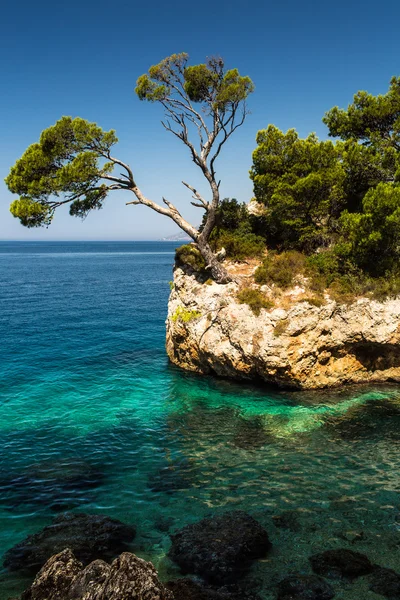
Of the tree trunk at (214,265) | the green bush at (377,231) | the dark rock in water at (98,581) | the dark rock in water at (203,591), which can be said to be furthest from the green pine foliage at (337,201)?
the dark rock in water at (98,581)

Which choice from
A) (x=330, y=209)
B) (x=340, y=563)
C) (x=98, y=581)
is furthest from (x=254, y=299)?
(x=98, y=581)

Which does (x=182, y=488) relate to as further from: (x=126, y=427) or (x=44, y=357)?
(x=44, y=357)

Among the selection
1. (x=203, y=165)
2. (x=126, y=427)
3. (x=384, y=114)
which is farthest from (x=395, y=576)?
(x=384, y=114)

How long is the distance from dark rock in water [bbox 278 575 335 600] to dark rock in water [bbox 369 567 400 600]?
1132 millimetres

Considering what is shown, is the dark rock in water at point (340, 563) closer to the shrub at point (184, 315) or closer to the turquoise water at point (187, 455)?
the turquoise water at point (187, 455)

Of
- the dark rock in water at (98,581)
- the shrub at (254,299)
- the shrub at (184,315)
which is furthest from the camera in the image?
the shrub at (184,315)

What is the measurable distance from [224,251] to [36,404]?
1565 centimetres

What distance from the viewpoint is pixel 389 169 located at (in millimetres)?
28719

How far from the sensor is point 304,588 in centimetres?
980

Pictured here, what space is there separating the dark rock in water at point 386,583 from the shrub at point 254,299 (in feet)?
49.3

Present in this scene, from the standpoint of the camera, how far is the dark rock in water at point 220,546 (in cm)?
1063

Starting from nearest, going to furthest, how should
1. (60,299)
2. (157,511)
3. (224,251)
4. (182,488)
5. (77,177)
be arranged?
(157,511) → (182,488) → (77,177) → (224,251) → (60,299)

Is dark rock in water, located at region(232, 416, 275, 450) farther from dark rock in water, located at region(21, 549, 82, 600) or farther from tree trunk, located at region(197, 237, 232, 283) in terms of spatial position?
tree trunk, located at region(197, 237, 232, 283)

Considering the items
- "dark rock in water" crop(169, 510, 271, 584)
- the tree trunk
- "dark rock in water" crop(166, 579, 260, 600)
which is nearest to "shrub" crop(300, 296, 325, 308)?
the tree trunk
